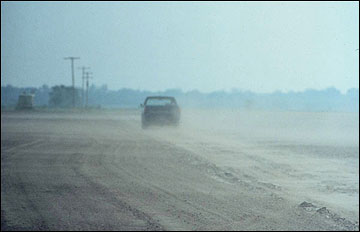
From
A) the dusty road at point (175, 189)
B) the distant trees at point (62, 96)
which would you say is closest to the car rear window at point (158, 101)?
the dusty road at point (175, 189)

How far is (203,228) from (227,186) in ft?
13.5

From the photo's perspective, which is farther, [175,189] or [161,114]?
[161,114]

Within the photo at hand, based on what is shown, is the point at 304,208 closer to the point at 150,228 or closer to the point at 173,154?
the point at 150,228

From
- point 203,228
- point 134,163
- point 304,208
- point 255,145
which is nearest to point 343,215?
point 304,208

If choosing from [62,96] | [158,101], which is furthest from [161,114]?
[62,96]

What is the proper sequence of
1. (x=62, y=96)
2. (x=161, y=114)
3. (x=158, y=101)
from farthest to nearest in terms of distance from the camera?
1. (x=62, y=96)
2. (x=158, y=101)
3. (x=161, y=114)

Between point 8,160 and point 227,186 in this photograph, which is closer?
point 227,186

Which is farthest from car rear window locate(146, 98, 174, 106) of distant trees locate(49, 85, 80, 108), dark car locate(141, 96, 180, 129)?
distant trees locate(49, 85, 80, 108)

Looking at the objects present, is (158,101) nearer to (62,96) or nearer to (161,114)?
(161,114)

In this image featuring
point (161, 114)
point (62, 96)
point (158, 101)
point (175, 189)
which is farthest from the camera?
point (62, 96)

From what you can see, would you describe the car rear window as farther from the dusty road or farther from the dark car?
the dusty road

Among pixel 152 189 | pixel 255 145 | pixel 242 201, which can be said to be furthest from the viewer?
pixel 255 145

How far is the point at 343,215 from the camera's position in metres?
10.0

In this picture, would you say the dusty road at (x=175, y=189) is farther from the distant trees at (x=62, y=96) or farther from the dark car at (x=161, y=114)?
the distant trees at (x=62, y=96)
